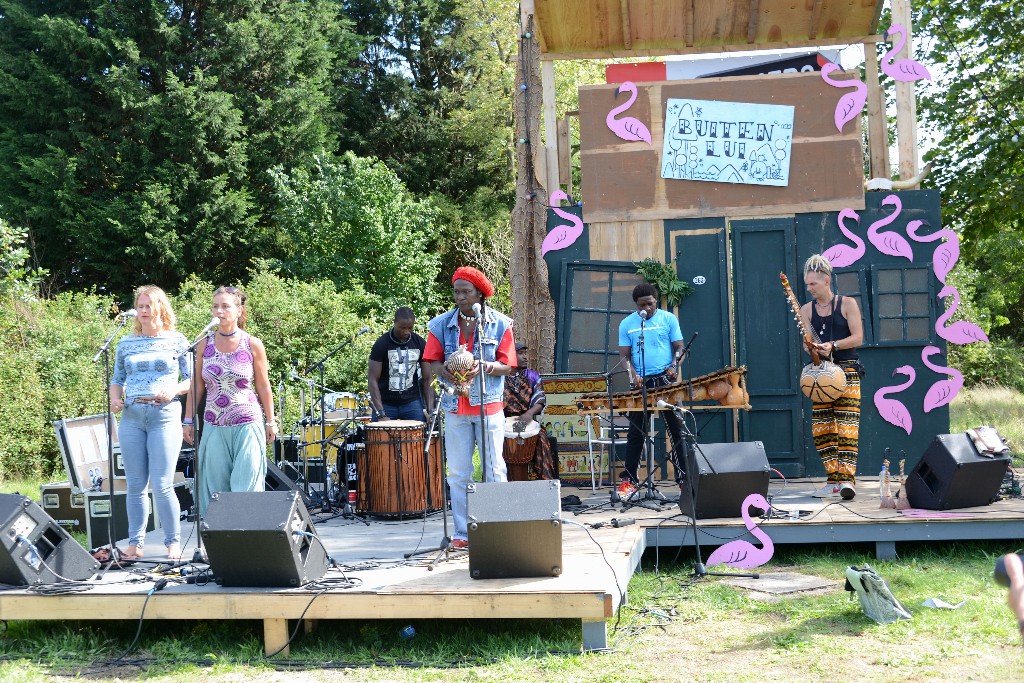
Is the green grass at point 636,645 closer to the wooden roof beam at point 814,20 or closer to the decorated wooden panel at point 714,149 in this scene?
the decorated wooden panel at point 714,149

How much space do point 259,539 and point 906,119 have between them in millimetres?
8045

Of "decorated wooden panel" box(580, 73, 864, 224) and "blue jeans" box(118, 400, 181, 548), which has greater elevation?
"decorated wooden panel" box(580, 73, 864, 224)

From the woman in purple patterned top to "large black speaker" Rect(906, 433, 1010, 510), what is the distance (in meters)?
4.81

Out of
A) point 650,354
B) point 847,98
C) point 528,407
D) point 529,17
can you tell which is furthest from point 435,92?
point 650,354

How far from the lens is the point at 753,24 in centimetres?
1067

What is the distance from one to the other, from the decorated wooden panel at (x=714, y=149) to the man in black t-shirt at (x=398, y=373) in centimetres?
274

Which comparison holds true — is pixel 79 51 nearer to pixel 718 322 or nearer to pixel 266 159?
pixel 266 159

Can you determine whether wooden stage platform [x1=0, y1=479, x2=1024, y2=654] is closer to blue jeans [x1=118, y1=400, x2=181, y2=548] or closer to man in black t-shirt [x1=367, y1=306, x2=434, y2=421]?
blue jeans [x1=118, y1=400, x2=181, y2=548]

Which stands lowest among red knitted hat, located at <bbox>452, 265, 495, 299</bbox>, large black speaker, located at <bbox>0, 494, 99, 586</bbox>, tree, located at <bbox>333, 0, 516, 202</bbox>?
large black speaker, located at <bbox>0, 494, 99, 586</bbox>

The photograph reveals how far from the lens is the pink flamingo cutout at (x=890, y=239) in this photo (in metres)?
10.2

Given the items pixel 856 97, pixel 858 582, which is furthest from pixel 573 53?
pixel 858 582

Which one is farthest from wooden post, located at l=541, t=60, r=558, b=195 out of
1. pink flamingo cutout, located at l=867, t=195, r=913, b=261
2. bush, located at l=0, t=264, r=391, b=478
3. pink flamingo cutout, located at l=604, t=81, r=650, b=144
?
pink flamingo cutout, located at l=867, t=195, r=913, b=261

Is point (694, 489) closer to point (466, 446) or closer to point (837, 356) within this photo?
point (837, 356)

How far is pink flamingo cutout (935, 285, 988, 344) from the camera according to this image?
9.71 meters
